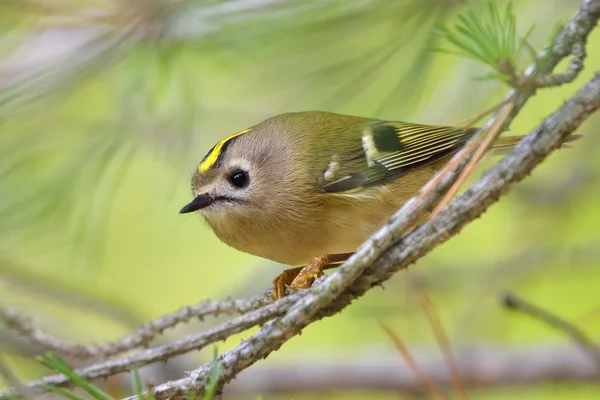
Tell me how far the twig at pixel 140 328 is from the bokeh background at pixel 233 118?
0.29m

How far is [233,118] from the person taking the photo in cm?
198

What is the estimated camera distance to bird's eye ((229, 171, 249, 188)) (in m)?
1.29

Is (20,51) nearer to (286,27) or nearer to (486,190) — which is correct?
(286,27)

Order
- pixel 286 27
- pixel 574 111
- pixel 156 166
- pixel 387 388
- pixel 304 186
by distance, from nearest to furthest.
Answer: pixel 574 111 → pixel 304 186 → pixel 286 27 → pixel 387 388 → pixel 156 166

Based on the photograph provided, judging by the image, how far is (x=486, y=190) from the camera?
0.73m

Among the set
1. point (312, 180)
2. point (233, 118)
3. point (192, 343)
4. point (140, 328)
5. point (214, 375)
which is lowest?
point (214, 375)

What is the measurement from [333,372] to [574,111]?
125 cm

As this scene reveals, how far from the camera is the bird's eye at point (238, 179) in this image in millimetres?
1289

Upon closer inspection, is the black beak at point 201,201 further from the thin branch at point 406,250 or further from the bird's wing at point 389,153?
the thin branch at point 406,250

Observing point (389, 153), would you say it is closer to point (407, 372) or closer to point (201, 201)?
point (201, 201)

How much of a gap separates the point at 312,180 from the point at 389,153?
0.57ft

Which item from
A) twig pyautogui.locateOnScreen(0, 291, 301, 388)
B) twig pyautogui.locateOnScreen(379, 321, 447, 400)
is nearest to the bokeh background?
twig pyautogui.locateOnScreen(379, 321, 447, 400)

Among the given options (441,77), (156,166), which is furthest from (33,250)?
(441,77)

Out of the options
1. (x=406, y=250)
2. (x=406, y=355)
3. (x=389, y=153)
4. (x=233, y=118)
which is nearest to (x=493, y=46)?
(x=406, y=250)
